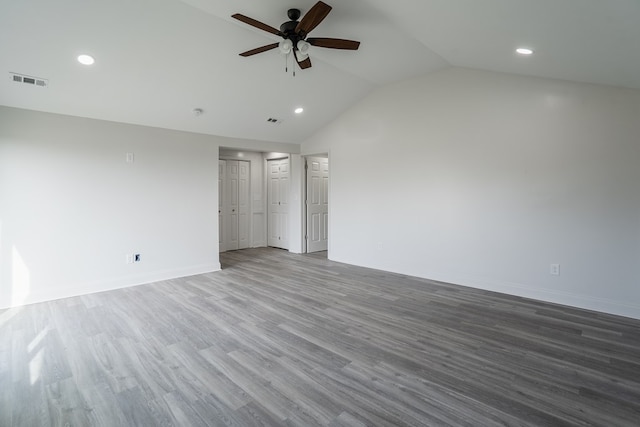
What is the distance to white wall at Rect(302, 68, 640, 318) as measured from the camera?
3.56 metres

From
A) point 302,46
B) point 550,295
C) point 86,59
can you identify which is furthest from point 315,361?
point 86,59

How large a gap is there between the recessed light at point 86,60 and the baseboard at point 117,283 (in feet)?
9.24

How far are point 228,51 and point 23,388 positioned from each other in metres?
3.62

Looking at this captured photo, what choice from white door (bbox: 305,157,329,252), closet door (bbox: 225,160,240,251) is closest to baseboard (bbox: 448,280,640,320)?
white door (bbox: 305,157,329,252)

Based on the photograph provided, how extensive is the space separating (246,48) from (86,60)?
65.8 inches

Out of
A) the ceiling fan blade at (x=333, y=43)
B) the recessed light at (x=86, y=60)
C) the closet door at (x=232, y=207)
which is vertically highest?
the ceiling fan blade at (x=333, y=43)

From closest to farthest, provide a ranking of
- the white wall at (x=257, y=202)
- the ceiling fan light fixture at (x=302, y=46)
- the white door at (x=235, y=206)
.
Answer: the ceiling fan light fixture at (x=302, y=46) < the white door at (x=235, y=206) < the white wall at (x=257, y=202)

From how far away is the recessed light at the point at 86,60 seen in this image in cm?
331

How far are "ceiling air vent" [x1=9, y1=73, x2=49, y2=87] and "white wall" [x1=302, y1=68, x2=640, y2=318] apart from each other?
4425mm

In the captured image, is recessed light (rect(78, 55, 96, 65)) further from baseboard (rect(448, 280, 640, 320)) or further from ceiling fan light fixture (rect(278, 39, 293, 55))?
baseboard (rect(448, 280, 640, 320))

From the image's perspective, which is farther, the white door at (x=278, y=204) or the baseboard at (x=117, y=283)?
the white door at (x=278, y=204)

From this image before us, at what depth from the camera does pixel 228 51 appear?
3754 millimetres

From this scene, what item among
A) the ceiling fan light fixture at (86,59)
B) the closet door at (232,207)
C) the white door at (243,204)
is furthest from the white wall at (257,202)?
the ceiling fan light fixture at (86,59)

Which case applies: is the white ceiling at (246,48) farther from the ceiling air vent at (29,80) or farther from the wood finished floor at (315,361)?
the wood finished floor at (315,361)
